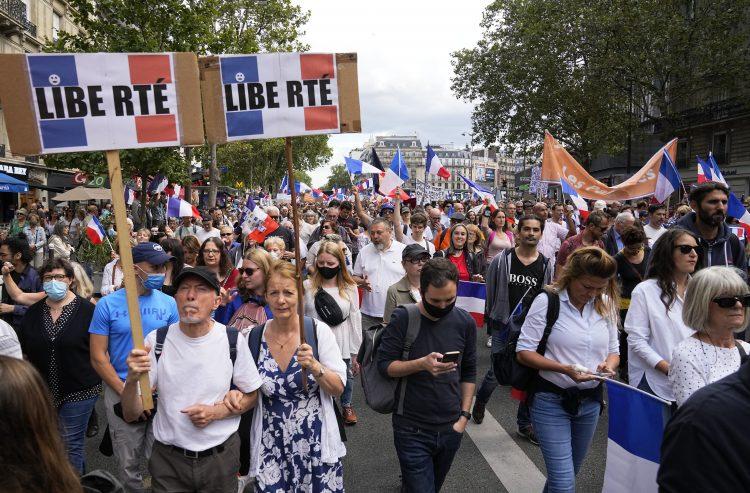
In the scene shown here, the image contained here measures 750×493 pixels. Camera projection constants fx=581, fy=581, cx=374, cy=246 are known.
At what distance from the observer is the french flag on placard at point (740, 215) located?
8.02 meters

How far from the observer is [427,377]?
3.07 metres

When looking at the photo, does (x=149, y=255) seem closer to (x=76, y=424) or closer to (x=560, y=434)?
(x=76, y=424)

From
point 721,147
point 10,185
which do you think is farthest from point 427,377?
point 721,147

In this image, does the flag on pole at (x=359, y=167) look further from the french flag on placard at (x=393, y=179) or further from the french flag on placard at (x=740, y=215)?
the french flag on placard at (x=740, y=215)

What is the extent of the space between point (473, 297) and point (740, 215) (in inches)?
174

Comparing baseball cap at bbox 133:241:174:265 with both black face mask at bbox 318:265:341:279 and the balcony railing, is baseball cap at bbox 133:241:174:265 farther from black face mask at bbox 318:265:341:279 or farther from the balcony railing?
the balcony railing

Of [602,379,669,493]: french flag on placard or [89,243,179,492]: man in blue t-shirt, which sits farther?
[89,243,179,492]: man in blue t-shirt

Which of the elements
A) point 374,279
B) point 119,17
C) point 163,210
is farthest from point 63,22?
point 374,279

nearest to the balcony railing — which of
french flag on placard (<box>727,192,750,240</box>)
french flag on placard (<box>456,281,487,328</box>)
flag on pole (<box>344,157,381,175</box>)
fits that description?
flag on pole (<box>344,157,381,175</box>)

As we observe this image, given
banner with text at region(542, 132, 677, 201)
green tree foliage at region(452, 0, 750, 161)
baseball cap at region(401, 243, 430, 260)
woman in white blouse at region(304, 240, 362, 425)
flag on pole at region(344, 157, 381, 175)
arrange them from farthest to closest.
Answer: green tree foliage at region(452, 0, 750, 161), flag on pole at region(344, 157, 381, 175), banner with text at region(542, 132, 677, 201), woman in white blouse at region(304, 240, 362, 425), baseball cap at region(401, 243, 430, 260)

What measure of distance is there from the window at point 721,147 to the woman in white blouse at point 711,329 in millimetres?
37018

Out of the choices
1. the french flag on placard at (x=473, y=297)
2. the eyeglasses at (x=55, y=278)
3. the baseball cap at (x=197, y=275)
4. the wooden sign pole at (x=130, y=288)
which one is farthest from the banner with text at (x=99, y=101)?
the french flag on placard at (x=473, y=297)

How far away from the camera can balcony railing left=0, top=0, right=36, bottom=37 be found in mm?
26119

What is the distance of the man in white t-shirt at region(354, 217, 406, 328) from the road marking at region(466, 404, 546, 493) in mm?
1394
